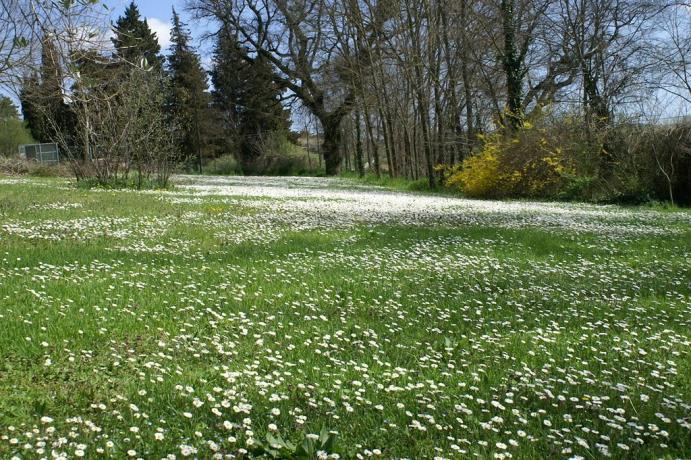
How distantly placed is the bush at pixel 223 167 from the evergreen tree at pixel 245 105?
2022 millimetres

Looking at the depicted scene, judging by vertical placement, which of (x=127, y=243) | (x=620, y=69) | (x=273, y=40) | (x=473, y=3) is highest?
(x=273, y=40)

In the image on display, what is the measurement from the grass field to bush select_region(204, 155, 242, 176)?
43006 mm

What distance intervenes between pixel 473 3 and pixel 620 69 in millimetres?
7244

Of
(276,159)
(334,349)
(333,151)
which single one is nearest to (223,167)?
(276,159)

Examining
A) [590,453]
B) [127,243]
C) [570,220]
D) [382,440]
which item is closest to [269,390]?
[382,440]

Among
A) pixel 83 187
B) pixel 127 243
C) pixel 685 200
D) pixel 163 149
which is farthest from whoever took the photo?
pixel 163 149

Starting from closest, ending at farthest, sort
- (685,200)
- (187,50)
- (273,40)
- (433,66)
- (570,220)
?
1. (570,220)
2. (685,200)
3. (433,66)
4. (273,40)
5. (187,50)

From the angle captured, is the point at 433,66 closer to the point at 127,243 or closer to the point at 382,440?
the point at 127,243

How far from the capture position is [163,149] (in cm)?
2144

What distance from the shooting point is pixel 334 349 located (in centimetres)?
443

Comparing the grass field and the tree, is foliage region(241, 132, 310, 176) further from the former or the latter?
the grass field

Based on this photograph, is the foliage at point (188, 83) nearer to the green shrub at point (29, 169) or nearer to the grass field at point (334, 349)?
the green shrub at point (29, 169)

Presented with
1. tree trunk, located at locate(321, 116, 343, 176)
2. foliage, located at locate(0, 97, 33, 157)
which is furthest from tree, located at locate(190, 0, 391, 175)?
foliage, located at locate(0, 97, 33, 157)

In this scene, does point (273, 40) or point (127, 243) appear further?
point (273, 40)
